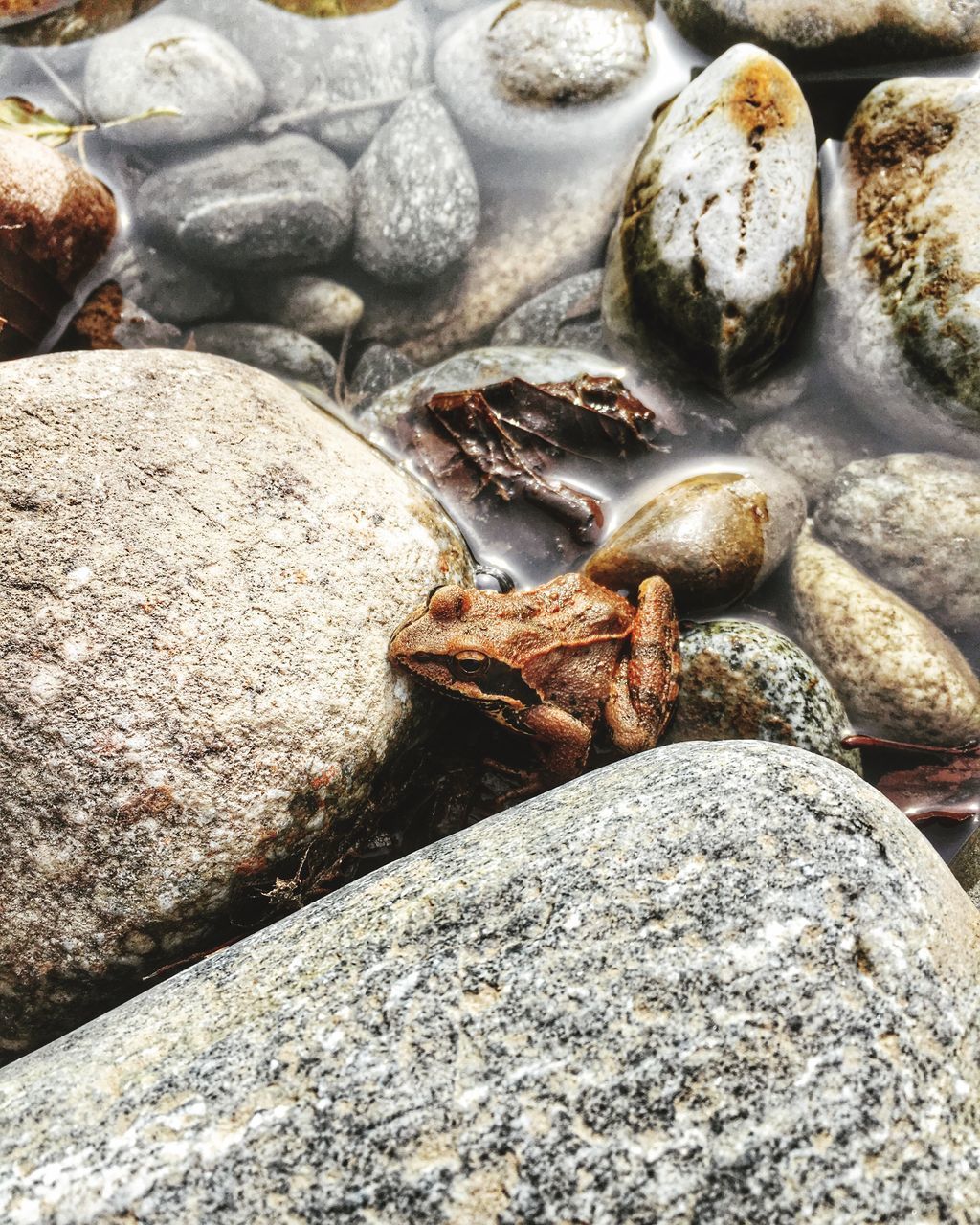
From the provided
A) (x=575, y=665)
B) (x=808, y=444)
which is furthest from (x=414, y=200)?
(x=575, y=665)

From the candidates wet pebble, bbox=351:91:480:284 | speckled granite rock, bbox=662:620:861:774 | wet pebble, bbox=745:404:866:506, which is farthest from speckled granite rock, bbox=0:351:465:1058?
wet pebble, bbox=745:404:866:506

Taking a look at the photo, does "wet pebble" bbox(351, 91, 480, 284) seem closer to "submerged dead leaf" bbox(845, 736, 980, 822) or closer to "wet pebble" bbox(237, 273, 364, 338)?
"wet pebble" bbox(237, 273, 364, 338)

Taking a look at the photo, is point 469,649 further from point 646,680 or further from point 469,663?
point 646,680

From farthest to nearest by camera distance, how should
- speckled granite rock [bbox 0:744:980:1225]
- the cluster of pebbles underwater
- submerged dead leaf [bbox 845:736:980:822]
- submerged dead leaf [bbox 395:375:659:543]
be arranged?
submerged dead leaf [bbox 395:375:659:543], submerged dead leaf [bbox 845:736:980:822], the cluster of pebbles underwater, speckled granite rock [bbox 0:744:980:1225]

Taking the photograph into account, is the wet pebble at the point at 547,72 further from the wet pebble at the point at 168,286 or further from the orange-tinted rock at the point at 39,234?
the orange-tinted rock at the point at 39,234

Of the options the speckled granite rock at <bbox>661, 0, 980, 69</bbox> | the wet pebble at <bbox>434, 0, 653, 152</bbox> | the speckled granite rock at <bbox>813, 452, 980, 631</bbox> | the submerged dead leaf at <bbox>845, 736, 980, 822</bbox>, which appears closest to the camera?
the submerged dead leaf at <bbox>845, 736, 980, 822</bbox>

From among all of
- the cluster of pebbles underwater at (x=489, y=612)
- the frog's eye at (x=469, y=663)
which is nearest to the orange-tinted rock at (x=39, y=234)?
the cluster of pebbles underwater at (x=489, y=612)

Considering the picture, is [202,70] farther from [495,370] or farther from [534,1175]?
[534,1175]
